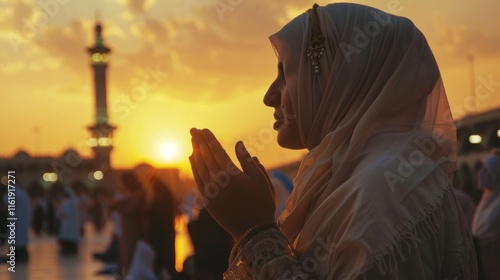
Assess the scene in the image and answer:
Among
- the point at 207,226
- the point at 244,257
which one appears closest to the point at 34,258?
the point at 207,226

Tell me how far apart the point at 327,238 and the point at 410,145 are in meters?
0.21

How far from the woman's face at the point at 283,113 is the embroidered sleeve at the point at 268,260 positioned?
7.8 inches

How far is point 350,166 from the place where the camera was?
4.54ft

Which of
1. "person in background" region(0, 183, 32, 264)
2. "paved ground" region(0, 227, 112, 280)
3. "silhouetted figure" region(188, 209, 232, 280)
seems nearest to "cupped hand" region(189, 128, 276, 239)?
"silhouetted figure" region(188, 209, 232, 280)

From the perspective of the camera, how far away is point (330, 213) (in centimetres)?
135

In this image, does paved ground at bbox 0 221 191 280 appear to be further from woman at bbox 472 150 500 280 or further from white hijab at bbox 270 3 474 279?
white hijab at bbox 270 3 474 279

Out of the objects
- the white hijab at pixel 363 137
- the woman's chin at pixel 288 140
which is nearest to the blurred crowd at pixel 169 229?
the woman's chin at pixel 288 140

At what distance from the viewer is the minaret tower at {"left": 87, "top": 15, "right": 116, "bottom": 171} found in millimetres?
58688

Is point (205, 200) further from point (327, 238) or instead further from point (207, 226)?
point (207, 226)

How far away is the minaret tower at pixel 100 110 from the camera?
2311 inches

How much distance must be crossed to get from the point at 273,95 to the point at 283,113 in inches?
1.8

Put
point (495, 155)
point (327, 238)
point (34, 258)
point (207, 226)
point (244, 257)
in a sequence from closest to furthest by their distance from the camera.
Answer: point (327, 238), point (244, 257), point (207, 226), point (495, 155), point (34, 258)

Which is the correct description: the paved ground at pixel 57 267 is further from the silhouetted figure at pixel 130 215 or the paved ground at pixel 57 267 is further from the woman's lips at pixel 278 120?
the woman's lips at pixel 278 120

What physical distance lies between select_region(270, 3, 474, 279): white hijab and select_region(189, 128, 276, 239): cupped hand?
0.25 ft
